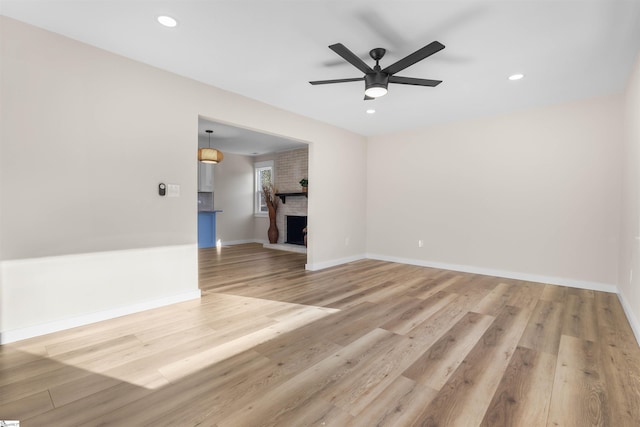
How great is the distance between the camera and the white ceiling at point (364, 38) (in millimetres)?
2111

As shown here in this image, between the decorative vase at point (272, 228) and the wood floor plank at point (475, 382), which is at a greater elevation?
the decorative vase at point (272, 228)

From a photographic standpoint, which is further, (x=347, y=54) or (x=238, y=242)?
(x=238, y=242)

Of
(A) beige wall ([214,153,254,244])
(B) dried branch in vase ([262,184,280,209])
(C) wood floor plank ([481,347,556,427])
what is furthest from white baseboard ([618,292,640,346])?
(A) beige wall ([214,153,254,244])

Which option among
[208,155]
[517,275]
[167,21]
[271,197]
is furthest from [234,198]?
[517,275]

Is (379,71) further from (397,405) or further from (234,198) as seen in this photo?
(234,198)

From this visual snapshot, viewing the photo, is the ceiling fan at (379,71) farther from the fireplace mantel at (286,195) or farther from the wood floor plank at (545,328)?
the fireplace mantel at (286,195)

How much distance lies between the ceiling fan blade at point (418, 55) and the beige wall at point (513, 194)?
9.12ft

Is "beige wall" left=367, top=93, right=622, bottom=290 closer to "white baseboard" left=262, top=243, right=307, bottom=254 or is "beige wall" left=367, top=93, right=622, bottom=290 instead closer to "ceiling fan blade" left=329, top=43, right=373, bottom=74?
"white baseboard" left=262, top=243, right=307, bottom=254

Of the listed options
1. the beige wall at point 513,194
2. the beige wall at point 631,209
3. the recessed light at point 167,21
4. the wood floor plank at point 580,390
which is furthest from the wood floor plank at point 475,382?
the recessed light at point 167,21

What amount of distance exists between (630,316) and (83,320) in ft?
16.1

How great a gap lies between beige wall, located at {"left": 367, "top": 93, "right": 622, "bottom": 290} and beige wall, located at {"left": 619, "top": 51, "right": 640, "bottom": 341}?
0.32 metres

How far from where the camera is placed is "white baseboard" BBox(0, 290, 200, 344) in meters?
2.24

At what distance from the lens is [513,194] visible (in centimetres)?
430

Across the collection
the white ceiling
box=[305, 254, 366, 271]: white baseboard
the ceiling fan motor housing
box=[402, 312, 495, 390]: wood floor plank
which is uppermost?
the white ceiling
